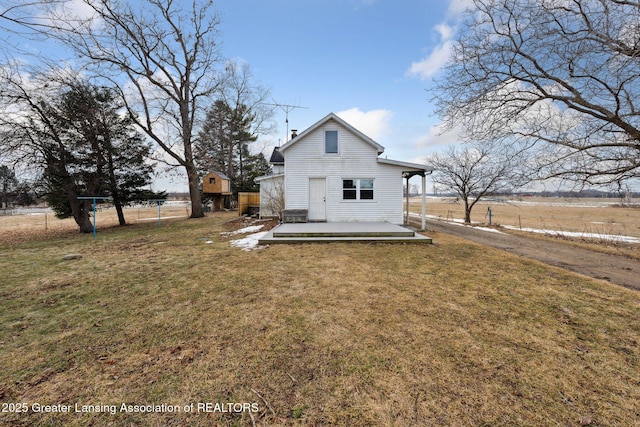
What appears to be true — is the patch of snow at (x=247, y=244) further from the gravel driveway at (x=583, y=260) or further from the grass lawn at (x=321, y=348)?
the gravel driveway at (x=583, y=260)

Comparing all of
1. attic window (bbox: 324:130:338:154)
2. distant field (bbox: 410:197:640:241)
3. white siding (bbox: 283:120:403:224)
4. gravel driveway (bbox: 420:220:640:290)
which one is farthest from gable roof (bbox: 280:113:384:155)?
distant field (bbox: 410:197:640:241)

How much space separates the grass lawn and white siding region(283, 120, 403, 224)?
23.0ft

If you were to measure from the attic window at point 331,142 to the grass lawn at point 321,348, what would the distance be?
8107mm

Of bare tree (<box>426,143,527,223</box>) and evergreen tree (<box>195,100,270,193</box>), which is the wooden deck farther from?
evergreen tree (<box>195,100,270,193</box>)

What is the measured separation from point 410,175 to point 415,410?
12604 millimetres

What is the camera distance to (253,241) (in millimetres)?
9023

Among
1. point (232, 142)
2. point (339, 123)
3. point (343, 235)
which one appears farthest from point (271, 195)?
point (232, 142)

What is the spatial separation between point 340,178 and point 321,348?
10.2 metres

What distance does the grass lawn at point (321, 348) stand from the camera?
2016mm

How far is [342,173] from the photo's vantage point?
40.5ft

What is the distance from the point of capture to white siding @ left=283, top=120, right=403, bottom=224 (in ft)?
40.3

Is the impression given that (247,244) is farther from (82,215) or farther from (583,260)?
(82,215)

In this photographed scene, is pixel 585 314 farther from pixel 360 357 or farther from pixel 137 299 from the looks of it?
pixel 137 299

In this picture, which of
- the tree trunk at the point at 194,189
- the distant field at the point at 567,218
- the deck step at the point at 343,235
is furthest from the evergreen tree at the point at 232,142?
the distant field at the point at 567,218
